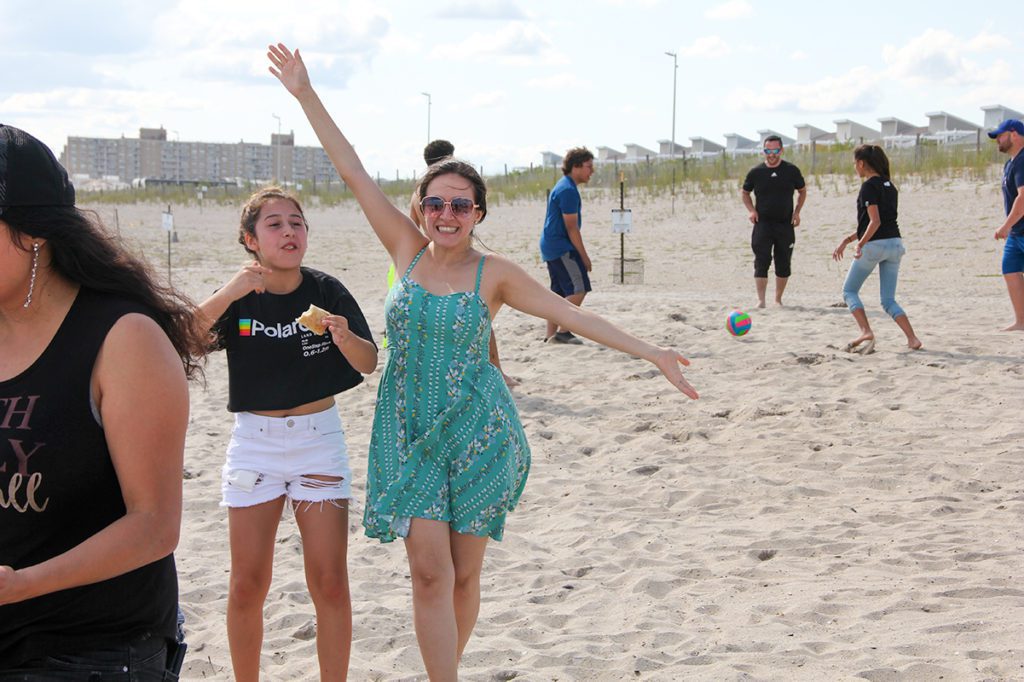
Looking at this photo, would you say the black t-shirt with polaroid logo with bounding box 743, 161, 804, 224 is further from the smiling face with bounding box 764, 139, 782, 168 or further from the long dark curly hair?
the long dark curly hair

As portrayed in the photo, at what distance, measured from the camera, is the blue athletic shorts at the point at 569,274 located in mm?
10109

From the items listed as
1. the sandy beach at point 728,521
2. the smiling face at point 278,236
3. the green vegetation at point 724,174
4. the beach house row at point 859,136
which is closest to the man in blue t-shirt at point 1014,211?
the sandy beach at point 728,521

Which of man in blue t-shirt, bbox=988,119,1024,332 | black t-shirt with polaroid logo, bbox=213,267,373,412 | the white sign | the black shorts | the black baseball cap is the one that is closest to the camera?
the black baseball cap

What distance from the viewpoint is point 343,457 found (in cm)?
359

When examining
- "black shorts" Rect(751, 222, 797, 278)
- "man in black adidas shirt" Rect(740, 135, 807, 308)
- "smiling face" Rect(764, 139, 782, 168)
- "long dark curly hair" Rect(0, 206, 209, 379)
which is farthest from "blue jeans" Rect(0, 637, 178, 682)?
"smiling face" Rect(764, 139, 782, 168)

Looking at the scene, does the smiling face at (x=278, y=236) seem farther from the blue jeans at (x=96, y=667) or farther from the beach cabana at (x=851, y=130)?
the beach cabana at (x=851, y=130)

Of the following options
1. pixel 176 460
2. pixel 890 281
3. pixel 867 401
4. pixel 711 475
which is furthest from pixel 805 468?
pixel 176 460

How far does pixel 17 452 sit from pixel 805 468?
215 inches

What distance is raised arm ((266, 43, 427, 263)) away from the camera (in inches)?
147

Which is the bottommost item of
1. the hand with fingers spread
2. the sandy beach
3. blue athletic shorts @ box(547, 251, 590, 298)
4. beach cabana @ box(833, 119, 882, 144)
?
the sandy beach

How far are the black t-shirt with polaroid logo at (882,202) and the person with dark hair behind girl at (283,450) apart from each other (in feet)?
22.5

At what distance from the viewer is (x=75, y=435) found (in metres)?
1.89

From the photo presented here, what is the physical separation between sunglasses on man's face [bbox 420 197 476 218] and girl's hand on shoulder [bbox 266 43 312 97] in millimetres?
600

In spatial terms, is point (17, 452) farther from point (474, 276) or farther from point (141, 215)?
point (141, 215)
